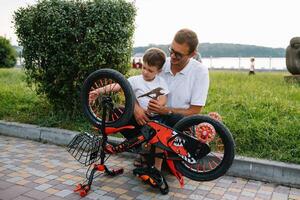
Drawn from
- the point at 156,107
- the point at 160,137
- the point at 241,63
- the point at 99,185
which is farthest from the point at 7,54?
the point at 160,137

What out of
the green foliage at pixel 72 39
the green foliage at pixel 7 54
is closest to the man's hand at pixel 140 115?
the green foliage at pixel 72 39

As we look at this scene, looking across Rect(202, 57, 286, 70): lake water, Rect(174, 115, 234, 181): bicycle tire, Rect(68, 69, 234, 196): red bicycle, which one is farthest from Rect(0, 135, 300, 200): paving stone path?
Rect(202, 57, 286, 70): lake water

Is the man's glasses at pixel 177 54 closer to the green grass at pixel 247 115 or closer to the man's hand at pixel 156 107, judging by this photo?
the man's hand at pixel 156 107

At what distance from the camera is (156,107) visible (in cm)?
365

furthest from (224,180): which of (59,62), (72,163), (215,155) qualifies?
(59,62)

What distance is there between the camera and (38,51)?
220 inches

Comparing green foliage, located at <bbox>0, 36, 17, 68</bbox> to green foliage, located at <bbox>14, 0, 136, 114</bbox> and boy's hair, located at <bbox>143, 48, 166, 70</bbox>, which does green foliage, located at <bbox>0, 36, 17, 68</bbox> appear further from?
boy's hair, located at <bbox>143, 48, 166, 70</bbox>

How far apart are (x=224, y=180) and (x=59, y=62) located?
279cm

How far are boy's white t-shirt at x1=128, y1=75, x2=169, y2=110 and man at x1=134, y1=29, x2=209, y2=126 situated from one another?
0.12 meters

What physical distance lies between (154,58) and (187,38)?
1.15 feet

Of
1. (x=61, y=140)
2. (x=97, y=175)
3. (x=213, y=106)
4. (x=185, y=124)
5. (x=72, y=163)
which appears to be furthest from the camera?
(x=213, y=106)

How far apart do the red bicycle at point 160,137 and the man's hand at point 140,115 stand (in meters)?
0.10

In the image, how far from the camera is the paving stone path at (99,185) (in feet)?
11.8

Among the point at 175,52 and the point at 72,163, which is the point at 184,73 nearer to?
the point at 175,52
